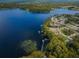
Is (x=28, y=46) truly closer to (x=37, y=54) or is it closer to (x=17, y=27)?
(x=37, y=54)

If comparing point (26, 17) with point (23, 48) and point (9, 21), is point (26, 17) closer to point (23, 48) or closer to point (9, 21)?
point (9, 21)

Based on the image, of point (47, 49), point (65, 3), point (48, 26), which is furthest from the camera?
point (65, 3)

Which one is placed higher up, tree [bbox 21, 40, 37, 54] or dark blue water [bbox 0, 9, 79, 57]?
dark blue water [bbox 0, 9, 79, 57]

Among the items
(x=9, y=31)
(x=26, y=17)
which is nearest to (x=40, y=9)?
(x=26, y=17)

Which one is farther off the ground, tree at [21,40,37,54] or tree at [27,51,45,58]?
tree at [21,40,37,54]

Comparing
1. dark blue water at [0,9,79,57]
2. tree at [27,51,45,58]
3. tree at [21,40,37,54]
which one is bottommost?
tree at [27,51,45,58]

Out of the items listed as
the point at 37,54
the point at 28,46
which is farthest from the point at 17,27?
the point at 37,54
